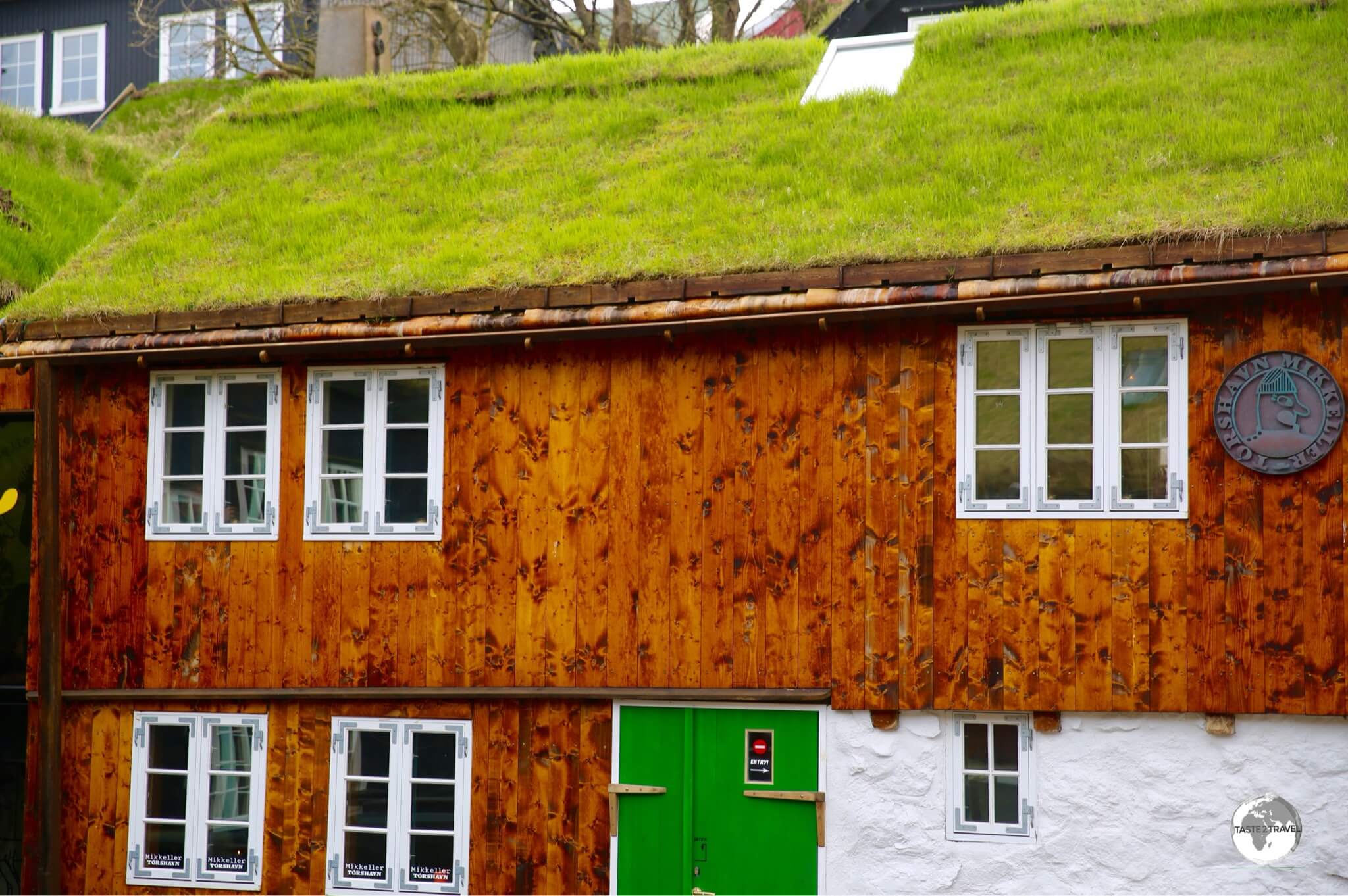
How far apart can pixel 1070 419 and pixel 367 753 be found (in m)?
5.87

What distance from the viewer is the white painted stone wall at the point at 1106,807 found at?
9359mm

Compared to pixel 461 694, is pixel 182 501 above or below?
above

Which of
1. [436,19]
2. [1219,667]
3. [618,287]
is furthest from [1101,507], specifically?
[436,19]

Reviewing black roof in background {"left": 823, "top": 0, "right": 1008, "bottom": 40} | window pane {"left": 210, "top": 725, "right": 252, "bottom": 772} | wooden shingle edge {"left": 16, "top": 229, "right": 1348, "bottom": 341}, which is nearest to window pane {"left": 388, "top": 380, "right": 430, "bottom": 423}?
wooden shingle edge {"left": 16, "top": 229, "right": 1348, "bottom": 341}

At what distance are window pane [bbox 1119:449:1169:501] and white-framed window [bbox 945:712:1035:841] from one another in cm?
170

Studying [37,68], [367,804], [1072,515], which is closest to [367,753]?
[367,804]

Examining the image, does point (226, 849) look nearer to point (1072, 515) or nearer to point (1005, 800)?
point (1005, 800)

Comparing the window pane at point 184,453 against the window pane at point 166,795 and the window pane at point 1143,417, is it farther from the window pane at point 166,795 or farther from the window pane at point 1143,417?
the window pane at point 1143,417

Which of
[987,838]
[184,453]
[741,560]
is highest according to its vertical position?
[184,453]

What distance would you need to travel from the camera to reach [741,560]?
10.7 metres

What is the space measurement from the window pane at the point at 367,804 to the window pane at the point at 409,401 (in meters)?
2.83

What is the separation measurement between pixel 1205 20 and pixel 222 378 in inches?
375

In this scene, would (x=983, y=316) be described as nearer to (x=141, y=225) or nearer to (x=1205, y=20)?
(x=1205, y=20)

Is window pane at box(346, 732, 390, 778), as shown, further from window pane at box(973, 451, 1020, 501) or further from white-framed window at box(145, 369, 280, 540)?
window pane at box(973, 451, 1020, 501)
